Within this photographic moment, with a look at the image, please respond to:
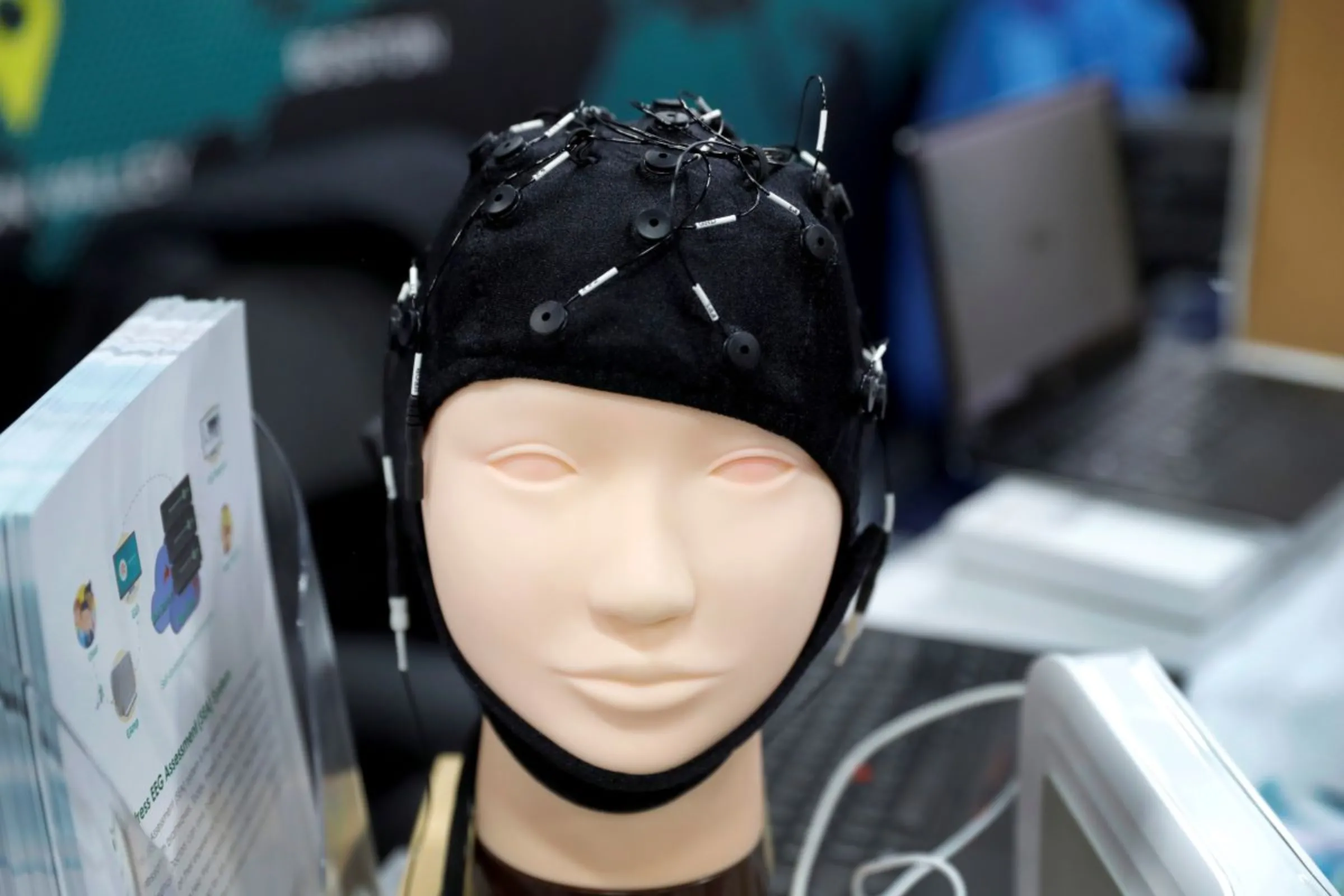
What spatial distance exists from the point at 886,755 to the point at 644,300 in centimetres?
52

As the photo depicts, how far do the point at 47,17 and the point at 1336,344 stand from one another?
1.11m

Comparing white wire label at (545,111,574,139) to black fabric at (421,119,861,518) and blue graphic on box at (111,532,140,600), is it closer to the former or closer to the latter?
black fabric at (421,119,861,518)

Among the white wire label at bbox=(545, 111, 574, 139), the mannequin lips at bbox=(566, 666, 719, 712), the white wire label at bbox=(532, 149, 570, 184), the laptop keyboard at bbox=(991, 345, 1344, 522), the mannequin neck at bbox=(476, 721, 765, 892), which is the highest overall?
the white wire label at bbox=(545, 111, 574, 139)

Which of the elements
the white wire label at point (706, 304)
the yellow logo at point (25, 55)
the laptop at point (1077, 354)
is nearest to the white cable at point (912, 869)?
the white wire label at point (706, 304)

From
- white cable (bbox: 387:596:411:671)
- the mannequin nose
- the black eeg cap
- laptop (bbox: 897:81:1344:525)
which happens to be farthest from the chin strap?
laptop (bbox: 897:81:1344:525)

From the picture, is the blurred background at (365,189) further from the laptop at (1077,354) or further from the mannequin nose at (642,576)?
the mannequin nose at (642,576)

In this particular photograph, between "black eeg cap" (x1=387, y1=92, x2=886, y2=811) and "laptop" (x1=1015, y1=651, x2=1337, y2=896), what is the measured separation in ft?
0.41

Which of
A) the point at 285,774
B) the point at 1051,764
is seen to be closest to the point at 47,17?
the point at 285,774

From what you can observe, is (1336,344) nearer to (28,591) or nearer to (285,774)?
(285,774)

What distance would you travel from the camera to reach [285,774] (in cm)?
67

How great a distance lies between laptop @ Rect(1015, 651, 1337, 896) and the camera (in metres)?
0.49

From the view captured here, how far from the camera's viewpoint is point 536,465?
56cm

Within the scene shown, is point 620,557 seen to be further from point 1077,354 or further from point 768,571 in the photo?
point 1077,354

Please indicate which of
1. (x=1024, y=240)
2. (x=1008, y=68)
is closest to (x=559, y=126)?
(x=1024, y=240)
